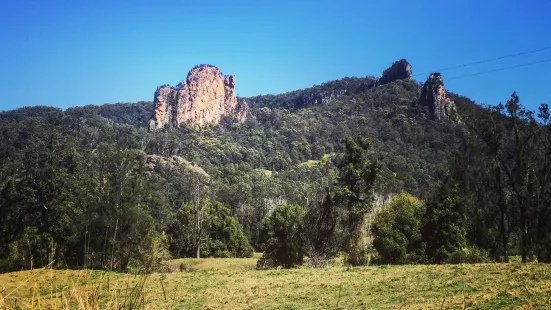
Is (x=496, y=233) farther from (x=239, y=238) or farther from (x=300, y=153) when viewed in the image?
(x=300, y=153)

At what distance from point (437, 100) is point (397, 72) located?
48.5 metres

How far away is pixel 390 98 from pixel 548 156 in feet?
435

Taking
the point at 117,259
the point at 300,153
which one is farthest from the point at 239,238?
the point at 300,153

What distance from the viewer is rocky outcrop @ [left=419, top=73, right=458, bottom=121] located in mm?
127812

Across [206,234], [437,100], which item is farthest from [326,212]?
[437,100]

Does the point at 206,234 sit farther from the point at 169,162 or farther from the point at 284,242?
the point at 169,162

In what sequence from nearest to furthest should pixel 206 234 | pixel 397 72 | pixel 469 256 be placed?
pixel 469 256, pixel 206 234, pixel 397 72

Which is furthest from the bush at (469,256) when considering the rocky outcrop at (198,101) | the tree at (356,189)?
the rocky outcrop at (198,101)

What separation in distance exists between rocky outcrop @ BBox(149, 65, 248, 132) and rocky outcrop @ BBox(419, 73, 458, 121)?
6916cm

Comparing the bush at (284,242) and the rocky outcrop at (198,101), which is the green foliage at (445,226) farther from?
the rocky outcrop at (198,101)

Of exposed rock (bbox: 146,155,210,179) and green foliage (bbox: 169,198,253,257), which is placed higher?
exposed rock (bbox: 146,155,210,179)

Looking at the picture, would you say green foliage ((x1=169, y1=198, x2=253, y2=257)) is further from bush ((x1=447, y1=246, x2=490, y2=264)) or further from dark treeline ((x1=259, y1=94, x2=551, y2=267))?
bush ((x1=447, y1=246, x2=490, y2=264))

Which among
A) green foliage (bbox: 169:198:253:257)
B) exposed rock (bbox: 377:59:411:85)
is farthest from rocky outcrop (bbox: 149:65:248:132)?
green foliage (bbox: 169:198:253:257)

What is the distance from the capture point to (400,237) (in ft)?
97.8
